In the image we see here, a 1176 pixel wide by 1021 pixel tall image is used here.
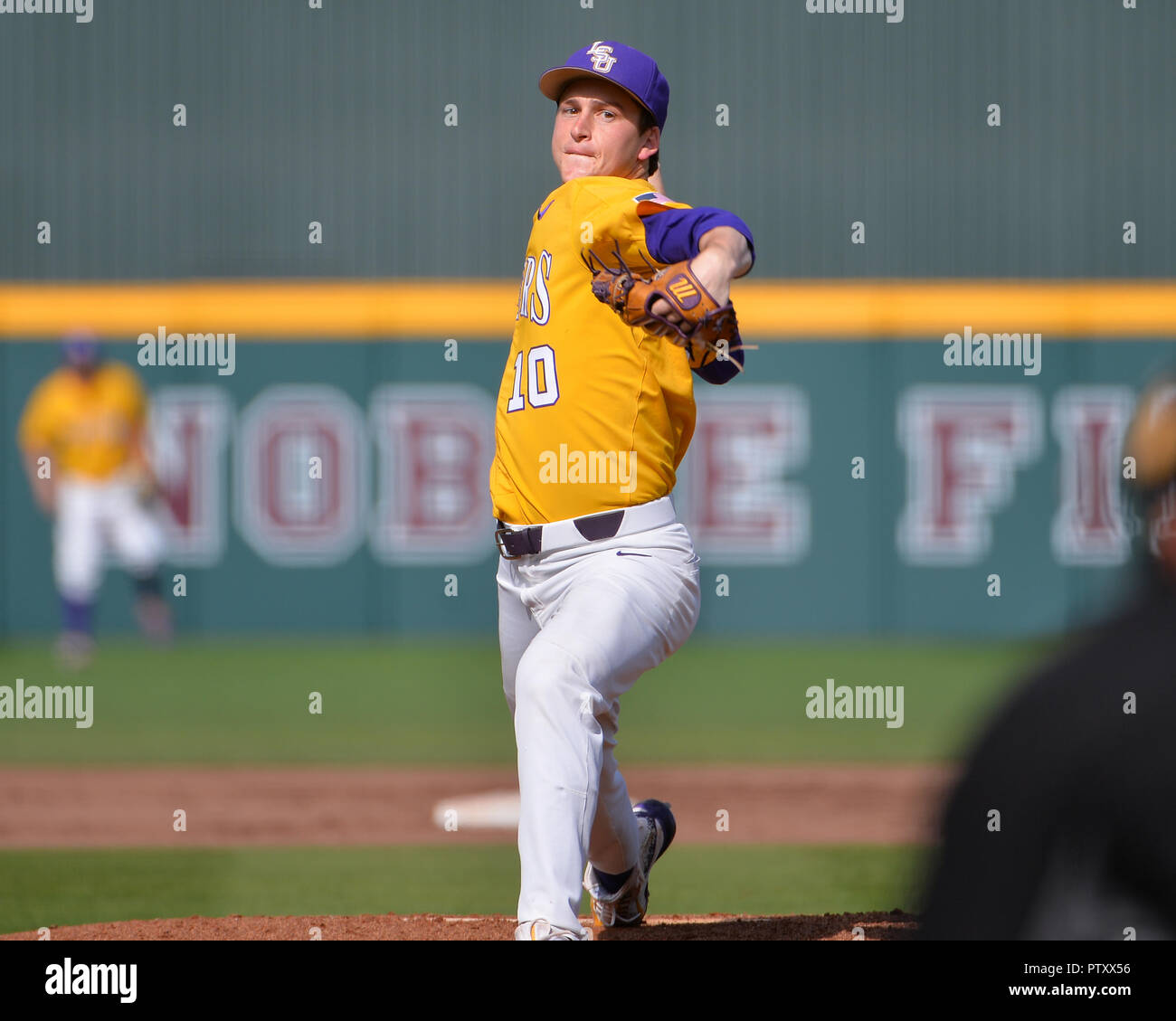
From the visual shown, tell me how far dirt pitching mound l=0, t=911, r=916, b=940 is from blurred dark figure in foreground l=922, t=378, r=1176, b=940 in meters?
2.23

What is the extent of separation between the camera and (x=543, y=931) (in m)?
2.42

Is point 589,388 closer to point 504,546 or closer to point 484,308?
point 504,546

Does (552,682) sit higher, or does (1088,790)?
(1088,790)

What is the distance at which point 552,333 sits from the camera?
2863 millimetres

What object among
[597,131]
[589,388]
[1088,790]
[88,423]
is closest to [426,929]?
[589,388]

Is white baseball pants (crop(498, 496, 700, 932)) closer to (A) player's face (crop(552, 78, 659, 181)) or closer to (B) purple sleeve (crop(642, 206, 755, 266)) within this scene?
(B) purple sleeve (crop(642, 206, 755, 266))

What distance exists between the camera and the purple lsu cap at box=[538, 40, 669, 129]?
291 cm

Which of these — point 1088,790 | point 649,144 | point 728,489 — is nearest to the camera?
point 1088,790

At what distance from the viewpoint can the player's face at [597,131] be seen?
298 centimetres

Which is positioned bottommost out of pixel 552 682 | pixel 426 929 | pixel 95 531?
pixel 426 929

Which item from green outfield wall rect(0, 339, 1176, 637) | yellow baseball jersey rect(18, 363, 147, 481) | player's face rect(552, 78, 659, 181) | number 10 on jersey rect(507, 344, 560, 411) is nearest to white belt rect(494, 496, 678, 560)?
number 10 on jersey rect(507, 344, 560, 411)

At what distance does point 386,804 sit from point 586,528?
3546mm

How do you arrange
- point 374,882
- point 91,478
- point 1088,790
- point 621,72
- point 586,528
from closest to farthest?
point 1088,790 → point 586,528 → point 621,72 → point 374,882 → point 91,478

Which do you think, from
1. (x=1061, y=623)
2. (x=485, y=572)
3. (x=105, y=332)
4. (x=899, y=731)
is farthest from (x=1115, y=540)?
(x=105, y=332)
